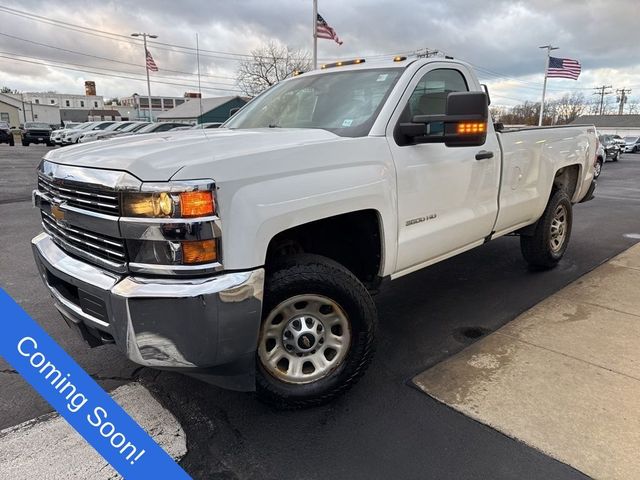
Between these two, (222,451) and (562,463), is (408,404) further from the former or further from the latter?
(222,451)

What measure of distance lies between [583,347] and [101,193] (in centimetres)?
341

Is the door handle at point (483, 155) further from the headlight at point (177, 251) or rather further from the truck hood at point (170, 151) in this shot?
the headlight at point (177, 251)

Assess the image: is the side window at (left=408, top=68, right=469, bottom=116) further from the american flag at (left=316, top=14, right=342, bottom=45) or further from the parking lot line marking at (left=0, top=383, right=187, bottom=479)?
the american flag at (left=316, top=14, right=342, bottom=45)

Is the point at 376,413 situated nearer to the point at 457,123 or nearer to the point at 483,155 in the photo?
the point at 457,123

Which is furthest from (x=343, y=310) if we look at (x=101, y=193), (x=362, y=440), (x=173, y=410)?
(x=101, y=193)

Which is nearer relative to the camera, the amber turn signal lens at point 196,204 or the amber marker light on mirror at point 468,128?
the amber turn signal lens at point 196,204

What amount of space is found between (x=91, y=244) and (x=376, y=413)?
183cm

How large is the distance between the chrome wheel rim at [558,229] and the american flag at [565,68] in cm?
2544

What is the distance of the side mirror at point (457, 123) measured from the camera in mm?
2904

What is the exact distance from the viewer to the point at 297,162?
262 centimetres

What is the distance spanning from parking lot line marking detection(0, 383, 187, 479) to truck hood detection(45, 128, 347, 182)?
1.42 meters

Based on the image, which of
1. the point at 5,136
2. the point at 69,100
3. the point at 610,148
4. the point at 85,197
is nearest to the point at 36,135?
the point at 5,136

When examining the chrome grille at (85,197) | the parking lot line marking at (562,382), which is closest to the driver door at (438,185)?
the parking lot line marking at (562,382)

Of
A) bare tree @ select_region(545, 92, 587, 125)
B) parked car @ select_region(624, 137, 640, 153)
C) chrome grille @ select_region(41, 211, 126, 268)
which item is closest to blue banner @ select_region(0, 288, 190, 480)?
chrome grille @ select_region(41, 211, 126, 268)
